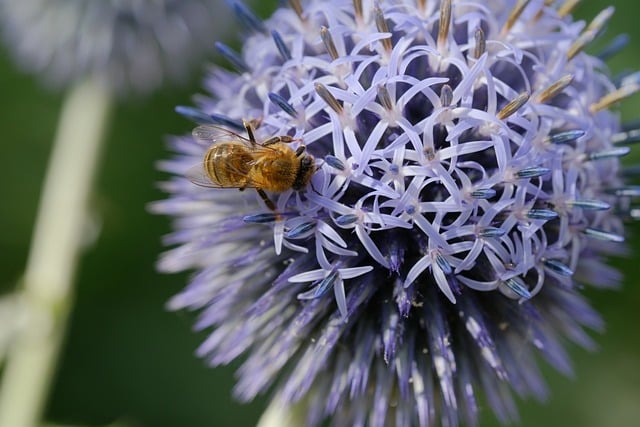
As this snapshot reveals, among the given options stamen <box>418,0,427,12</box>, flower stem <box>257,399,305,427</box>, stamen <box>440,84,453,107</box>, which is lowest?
flower stem <box>257,399,305,427</box>

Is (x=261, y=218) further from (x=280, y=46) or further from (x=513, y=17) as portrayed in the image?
(x=513, y=17)

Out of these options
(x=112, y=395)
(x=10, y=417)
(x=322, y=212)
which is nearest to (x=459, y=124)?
(x=322, y=212)

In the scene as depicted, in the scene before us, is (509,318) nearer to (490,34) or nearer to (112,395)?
(490,34)

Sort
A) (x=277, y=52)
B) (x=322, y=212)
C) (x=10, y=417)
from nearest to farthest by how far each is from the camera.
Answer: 1. (x=322, y=212)
2. (x=277, y=52)
3. (x=10, y=417)

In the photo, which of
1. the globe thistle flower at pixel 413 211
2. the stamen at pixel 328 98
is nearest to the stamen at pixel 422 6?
the globe thistle flower at pixel 413 211

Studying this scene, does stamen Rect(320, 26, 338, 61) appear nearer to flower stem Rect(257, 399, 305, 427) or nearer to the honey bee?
the honey bee

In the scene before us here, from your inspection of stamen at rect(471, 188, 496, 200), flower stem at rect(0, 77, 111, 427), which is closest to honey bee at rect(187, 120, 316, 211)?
stamen at rect(471, 188, 496, 200)

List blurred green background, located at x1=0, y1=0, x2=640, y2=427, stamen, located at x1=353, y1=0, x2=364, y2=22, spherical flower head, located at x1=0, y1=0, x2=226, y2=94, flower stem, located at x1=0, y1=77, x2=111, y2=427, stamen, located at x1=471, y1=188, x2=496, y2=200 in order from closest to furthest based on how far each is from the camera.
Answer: stamen, located at x1=471, y1=188, x2=496, y2=200 → stamen, located at x1=353, y1=0, x2=364, y2=22 → flower stem, located at x1=0, y1=77, x2=111, y2=427 → spherical flower head, located at x1=0, y1=0, x2=226, y2=94 → blurred green background, located at x1=0, y1=0, x2=640, y2=427

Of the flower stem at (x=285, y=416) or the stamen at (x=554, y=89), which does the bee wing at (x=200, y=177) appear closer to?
the flower stem at (x=285, y=416)
